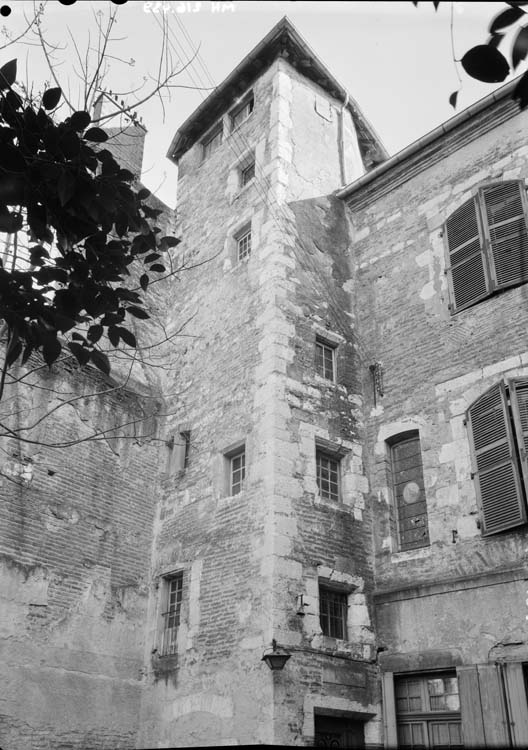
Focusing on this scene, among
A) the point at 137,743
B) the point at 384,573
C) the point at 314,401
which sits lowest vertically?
the point at 137,743

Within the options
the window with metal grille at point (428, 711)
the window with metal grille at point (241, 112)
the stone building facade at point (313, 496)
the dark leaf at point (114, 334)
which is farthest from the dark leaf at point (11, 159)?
the window with metal grille at point (241, 112)

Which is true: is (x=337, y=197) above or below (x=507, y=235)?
above

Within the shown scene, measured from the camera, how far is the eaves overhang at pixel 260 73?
14.3m

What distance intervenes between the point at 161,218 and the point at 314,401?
6.94 metres

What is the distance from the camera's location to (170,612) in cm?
1107

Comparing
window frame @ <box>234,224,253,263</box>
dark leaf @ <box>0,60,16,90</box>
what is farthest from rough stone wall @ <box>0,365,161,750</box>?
dark leaf @ <box>0,60,16,90</box>

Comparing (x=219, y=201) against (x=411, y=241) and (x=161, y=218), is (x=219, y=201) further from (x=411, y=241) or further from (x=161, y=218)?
(x=411, y=241)

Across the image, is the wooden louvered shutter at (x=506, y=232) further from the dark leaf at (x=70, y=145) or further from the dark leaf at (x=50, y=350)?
the dark leaf at (x=50, y=350)

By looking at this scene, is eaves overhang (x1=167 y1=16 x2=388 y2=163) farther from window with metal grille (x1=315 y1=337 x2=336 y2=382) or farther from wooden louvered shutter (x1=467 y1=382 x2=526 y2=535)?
wooden louvered shutter (x1=467 y1=382 x2=526 y2=535)

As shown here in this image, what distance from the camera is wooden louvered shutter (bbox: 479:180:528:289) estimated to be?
33.4 feet

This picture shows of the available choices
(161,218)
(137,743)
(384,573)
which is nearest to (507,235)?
(384,573)

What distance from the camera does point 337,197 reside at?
45.1 feet

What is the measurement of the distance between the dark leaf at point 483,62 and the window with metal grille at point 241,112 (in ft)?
42.1

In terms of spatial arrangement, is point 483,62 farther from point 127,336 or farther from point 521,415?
point 521,415
